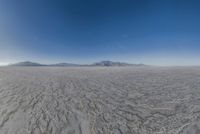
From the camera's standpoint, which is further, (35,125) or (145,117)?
(145,117)

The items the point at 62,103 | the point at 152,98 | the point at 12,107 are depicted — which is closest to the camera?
the point at 12,107

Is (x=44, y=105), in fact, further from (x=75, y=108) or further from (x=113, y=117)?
(x=113, y=117)

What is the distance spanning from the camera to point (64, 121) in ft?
17.4

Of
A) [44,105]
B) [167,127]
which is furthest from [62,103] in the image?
[167,127]

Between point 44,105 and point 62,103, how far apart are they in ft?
2.82

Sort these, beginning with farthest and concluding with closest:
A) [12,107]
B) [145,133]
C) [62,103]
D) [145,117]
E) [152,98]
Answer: [152,98] < [62,103] < [12,107] < [145,117] < [145,133]

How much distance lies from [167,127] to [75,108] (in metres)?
3.88

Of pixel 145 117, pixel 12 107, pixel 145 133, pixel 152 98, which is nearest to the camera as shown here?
pixel 145 133

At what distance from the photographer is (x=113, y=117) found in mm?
5562

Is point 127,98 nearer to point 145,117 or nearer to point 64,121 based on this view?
point 145,117

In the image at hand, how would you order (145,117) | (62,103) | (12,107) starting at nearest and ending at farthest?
(145,117) → (12,107) → (62,103)

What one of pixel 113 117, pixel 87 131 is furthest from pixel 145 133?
pixel 87 131

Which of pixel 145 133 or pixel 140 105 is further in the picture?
pixel 140 105

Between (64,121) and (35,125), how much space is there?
40.8 inches
